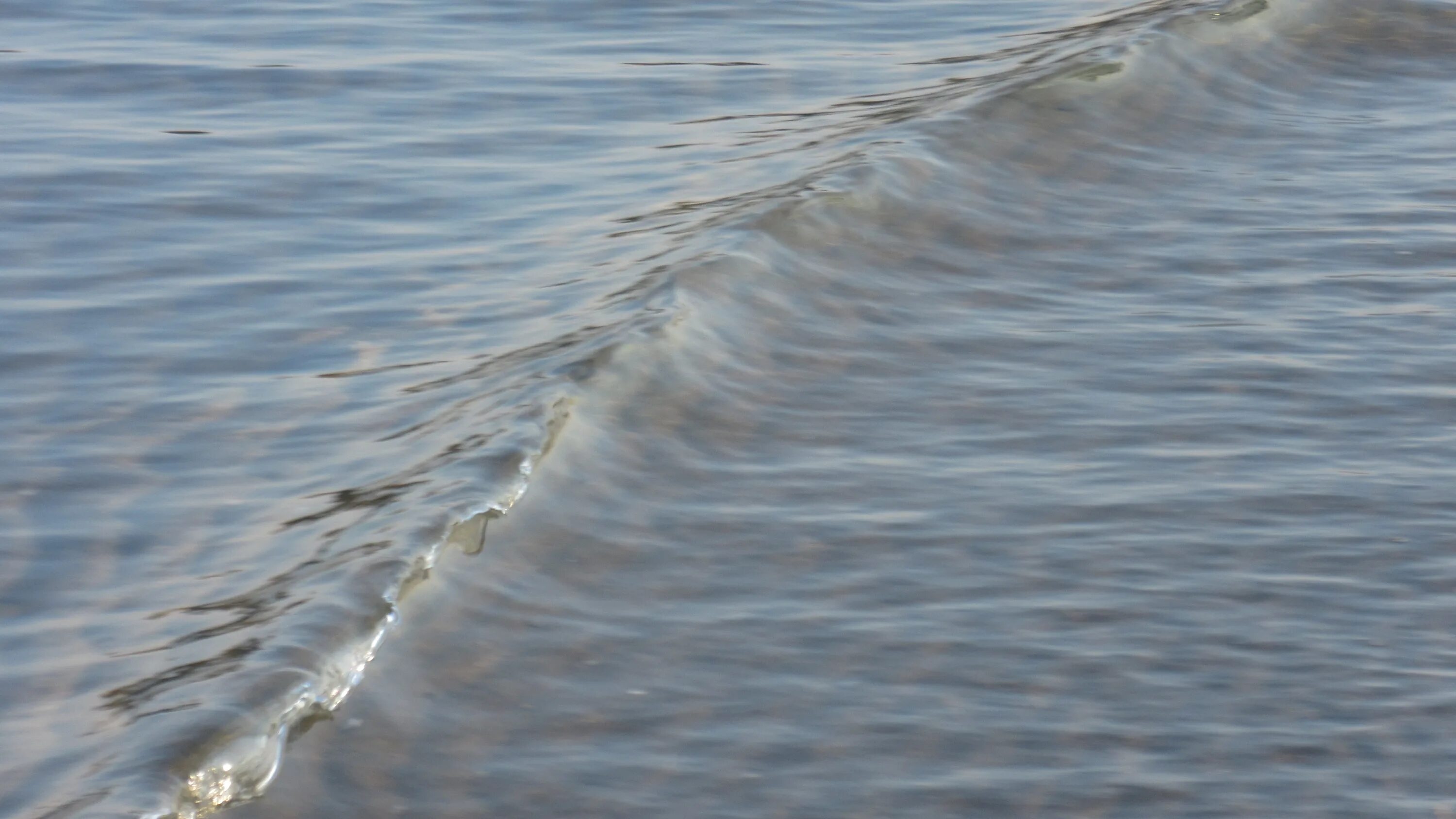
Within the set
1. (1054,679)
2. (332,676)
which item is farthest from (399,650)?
(1054,679)

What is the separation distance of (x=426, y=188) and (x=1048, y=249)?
2634mm

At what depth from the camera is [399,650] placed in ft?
14.1

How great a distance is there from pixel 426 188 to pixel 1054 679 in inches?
177

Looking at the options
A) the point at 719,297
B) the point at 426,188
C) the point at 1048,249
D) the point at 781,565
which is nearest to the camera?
the point at 781,565

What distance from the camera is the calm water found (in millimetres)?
3879

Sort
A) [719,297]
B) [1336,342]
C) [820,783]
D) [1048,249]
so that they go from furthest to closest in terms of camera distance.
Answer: [1048,249]
[719,297]
[1336,342]
[820,783]

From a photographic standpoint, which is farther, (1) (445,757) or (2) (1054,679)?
(2) (1054,679)

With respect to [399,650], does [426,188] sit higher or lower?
higher

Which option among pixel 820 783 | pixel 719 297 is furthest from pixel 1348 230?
pixel 820 783

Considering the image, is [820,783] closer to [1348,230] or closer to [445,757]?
[445,757]

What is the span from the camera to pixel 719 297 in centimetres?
667

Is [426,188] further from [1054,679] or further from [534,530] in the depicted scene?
[1054,679]

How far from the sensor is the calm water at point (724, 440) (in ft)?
12.7

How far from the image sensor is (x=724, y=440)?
5488 mm
